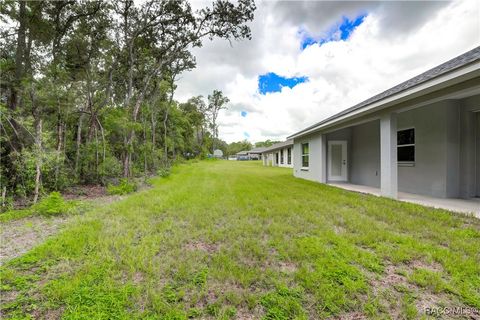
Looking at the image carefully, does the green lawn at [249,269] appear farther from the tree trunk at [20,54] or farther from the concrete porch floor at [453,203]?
the tree trunk at [20,54]

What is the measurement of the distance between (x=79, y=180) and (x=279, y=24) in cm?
1093

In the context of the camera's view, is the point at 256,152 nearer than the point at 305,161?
No

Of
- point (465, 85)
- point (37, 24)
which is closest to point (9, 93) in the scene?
point (37, 24)

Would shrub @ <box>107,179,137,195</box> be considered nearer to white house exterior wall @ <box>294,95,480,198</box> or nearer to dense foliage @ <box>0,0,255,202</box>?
dense foliage @ <box>0,0,255,202</box>

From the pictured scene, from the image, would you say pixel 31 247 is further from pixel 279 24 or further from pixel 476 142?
pixel 279 24

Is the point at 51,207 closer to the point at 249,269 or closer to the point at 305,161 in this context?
the point at 249,269

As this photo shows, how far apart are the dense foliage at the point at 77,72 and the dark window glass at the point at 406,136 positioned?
8174 millimetres

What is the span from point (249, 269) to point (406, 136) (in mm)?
7872

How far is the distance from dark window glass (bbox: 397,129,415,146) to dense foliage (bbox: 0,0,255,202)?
817 centimetres

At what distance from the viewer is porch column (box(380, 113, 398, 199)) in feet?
20.2

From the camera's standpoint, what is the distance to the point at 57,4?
7.27 meters

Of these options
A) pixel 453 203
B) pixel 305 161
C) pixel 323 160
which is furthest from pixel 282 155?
pixel 453 203

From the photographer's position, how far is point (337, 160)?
10.7 metres

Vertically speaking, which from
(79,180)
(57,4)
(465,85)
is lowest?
(79,180)
